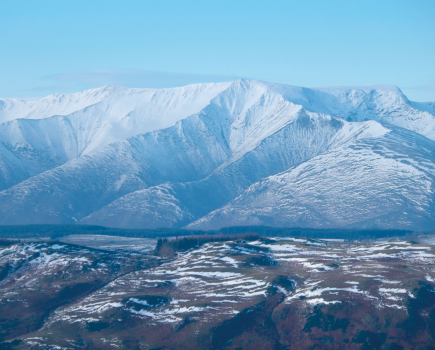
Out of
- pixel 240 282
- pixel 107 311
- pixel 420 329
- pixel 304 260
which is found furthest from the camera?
pixel 304 260

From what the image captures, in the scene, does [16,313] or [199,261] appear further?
[199,261]

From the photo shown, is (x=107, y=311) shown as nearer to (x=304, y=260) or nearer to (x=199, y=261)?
(x=199, y=261)

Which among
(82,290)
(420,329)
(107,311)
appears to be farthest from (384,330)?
(82,290)

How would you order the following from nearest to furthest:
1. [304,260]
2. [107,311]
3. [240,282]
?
[107,311] < [240,282] < [304,260]

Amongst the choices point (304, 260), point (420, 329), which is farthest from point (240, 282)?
point (420, 329)

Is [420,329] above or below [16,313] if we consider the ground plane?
above

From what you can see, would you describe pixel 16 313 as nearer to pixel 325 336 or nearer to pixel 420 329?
pixel 325 336
